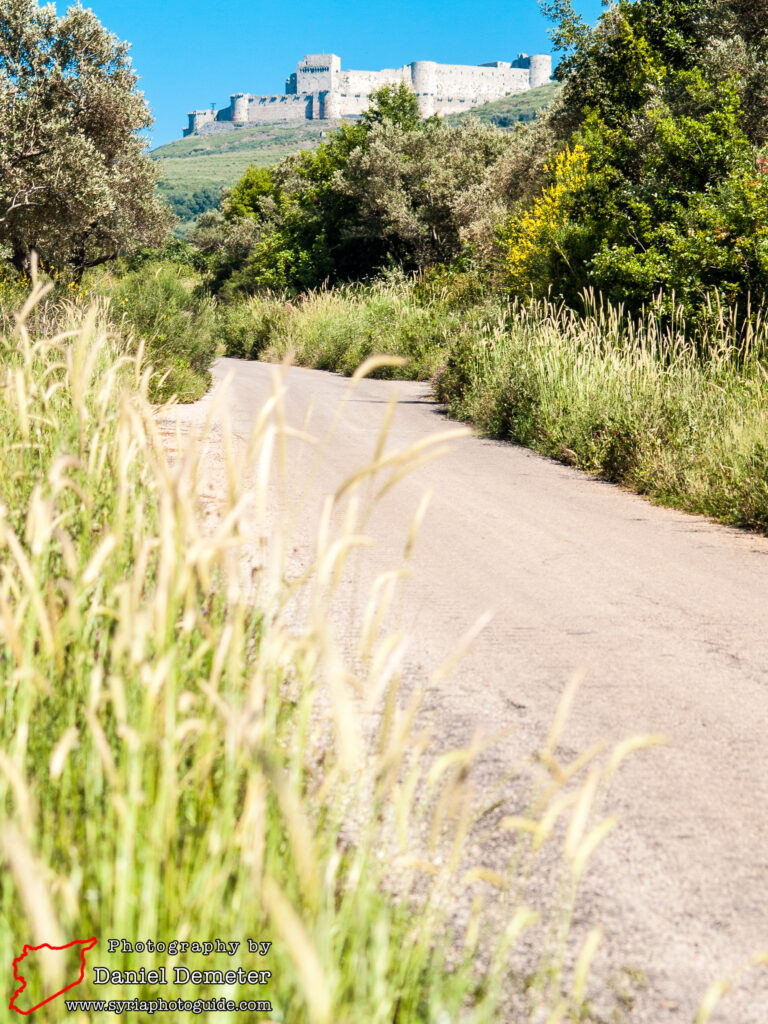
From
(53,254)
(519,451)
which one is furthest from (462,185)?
(519,451)

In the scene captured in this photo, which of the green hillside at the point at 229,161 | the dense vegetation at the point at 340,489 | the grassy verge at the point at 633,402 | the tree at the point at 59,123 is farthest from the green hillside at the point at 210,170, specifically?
the grassy verge at the point at 633,402

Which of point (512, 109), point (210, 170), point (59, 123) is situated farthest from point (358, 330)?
point (512, 109)

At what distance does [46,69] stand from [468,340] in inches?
326

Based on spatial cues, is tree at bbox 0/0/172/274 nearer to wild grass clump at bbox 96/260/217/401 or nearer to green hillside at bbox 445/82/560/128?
wild grass clump at bbox 96/260/217/401

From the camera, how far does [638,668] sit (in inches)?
155

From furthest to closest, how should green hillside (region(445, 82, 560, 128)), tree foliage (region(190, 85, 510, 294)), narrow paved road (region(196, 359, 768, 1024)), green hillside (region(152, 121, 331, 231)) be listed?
1. green hillside (region(445, 82, 560, 128))
2. green hillside (region(152, 121, 331, 231))
3. tree foliage (region(190, 85, 510, 294))
4. narrow paved road (region(196, 359, 768, 1024))

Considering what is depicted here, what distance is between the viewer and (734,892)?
2.38 metres

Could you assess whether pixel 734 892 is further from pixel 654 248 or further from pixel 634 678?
pixel 654 248

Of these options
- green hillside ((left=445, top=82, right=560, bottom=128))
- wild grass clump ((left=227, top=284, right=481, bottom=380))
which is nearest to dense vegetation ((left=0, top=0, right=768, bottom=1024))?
wild grass clump ((left=227, top=284, right=481, bottom=380))

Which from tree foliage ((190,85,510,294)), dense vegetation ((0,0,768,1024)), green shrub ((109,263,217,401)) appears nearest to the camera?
dense vegetation ((0,0,768,1024))

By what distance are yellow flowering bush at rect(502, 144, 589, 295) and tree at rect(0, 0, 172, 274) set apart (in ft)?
24.6

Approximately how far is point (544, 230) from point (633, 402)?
9.37 metres

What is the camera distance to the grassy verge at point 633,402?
290 inches

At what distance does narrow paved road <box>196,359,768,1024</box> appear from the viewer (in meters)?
2.27
